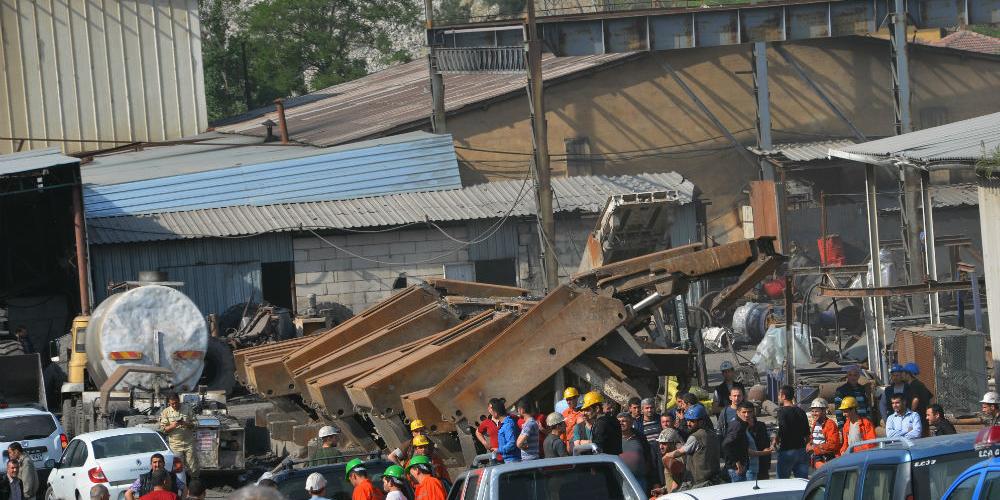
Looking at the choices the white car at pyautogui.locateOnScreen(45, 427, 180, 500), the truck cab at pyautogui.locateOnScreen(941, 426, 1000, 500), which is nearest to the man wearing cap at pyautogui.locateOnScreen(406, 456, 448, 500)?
the truck cab at pyautogui.locateOnScreen(941, 426, 1000, 500)

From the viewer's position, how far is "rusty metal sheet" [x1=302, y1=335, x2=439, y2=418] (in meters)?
19.7

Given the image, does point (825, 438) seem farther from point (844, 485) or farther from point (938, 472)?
point (938, 472)

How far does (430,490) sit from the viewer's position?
1279 cm

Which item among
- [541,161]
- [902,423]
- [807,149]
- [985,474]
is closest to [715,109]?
[807,149]

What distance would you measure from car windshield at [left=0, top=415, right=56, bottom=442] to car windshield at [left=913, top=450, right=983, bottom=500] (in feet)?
51.6

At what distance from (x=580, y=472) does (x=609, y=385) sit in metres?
7.29

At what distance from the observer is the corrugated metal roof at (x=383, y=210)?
1399 inches

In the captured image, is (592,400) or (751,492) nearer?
(751,492)

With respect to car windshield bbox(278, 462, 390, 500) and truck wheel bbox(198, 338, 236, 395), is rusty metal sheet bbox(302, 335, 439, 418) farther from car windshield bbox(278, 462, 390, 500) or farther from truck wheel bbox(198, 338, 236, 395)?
truck wheel bbox(198, 338, 236, 395)

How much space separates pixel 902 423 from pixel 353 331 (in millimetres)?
10657

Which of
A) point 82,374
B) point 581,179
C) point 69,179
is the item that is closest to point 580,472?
point 82,374

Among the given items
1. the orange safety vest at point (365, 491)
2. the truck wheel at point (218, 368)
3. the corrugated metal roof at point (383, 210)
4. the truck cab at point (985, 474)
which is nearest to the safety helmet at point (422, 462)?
the orange safety vest at point (365, 491)

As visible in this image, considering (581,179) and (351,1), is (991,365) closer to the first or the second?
(581,179)

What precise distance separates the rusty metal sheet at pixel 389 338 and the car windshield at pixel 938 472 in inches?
507
